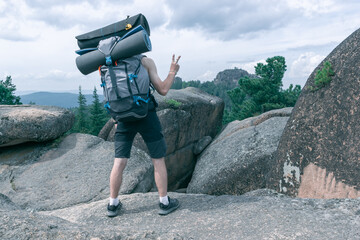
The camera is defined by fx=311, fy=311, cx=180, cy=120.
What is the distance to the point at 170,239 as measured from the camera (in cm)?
330

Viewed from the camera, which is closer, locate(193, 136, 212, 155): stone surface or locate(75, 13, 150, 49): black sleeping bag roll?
locate(75, 13, 150, 49): black sleeping bag roll

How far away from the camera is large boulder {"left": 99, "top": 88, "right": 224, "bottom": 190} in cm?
1258

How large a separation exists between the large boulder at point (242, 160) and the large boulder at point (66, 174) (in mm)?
2595

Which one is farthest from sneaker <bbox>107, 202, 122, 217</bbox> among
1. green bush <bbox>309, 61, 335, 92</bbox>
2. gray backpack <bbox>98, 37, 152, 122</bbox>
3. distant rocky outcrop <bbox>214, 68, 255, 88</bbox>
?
distant rocky outcrop <bbox>214, 68, 255, 88</bbox>

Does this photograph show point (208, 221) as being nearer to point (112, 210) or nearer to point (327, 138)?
point (112, 210)

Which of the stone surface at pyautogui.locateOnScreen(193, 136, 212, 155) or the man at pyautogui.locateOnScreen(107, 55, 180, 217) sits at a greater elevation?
the man at pyautogui.locateOnScreen(107, 55, 180, 217)

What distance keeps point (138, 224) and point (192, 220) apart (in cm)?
82

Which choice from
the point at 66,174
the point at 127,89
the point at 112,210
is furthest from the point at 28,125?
the point at 127,89

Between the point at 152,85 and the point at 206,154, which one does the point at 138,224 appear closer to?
the point at 152,85

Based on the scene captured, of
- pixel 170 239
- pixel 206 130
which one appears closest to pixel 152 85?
pixel 170 239

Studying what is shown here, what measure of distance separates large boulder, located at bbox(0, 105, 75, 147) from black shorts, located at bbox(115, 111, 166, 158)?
5728mm

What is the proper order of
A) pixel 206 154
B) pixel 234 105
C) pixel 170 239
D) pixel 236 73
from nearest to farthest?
pixel 170 239
pixel 206 154
pixel 234 105
pixel 236 73

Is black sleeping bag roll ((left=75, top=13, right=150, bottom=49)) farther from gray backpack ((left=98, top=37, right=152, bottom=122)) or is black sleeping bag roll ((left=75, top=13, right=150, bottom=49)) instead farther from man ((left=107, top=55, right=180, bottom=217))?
man ((left=107, top=55, right=180, bottom=217))

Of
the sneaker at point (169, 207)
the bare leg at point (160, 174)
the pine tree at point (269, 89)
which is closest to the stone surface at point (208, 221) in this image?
the sneaker at point (169, 207)
